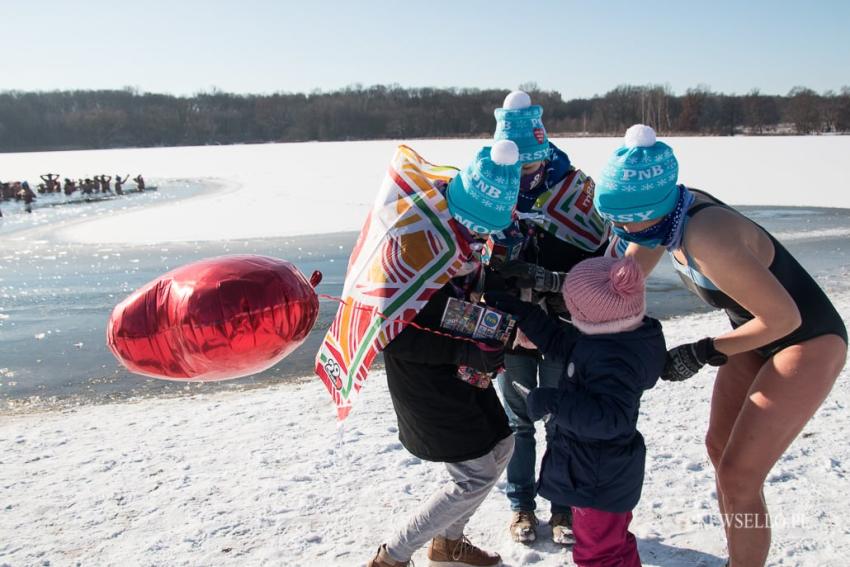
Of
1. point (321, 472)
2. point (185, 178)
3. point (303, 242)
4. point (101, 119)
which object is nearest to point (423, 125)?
point (101, 119)

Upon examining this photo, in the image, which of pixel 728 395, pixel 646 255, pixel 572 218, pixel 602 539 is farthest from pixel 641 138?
pixel 602 539

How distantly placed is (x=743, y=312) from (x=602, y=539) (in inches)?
37.5

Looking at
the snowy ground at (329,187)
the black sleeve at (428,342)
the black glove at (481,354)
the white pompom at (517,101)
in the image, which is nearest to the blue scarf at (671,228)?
the black glove at (481,354)

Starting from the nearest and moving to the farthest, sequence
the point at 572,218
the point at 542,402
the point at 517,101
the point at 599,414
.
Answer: the point at 599,414, the point at 542,402, the point at 572,218, the point at 517,101

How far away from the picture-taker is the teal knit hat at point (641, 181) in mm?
2387

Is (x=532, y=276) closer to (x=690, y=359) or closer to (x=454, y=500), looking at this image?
Result: (x=690, y=359)

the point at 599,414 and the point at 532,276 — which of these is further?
the point at 532,276

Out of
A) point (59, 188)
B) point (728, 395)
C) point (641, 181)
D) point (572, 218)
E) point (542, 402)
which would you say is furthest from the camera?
point (59, 188)

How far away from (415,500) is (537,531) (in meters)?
0.63

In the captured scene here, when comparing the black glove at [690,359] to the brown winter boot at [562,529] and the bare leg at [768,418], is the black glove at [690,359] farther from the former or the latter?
the brown winter boot at [562,529]

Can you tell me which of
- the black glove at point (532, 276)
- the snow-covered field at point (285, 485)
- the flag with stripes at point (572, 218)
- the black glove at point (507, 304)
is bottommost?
the snow-covered field at point (285, 485)

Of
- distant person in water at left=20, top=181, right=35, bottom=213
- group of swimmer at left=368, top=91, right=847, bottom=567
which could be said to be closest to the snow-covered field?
group of swimmer at left=368, top=91, right=847, bottom=567

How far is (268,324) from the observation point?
2363mm

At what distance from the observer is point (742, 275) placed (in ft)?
7.38
